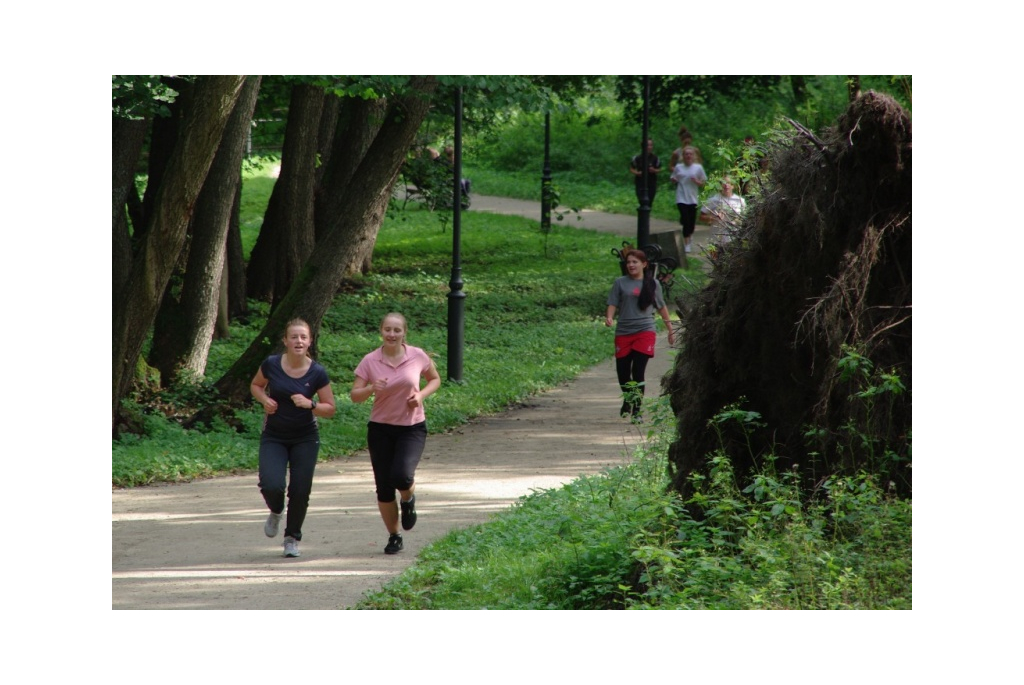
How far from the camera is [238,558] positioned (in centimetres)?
879

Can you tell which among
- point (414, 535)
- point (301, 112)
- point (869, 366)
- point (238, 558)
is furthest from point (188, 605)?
point (301, 112)

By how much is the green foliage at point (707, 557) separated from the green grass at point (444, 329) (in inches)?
179

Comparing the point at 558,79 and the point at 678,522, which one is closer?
the point at 678,522

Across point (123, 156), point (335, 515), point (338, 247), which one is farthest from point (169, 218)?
point (335, 515)

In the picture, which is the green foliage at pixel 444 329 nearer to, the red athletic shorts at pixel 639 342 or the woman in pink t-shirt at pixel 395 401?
the red athletic shorts at pixel 639 342

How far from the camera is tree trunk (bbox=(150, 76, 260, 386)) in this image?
46.5 feet

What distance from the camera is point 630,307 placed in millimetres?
12984

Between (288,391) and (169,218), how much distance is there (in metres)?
4.09

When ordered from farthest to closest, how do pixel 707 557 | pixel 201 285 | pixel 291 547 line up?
pixel 201 285, pixel 291 547, pixel 707 557

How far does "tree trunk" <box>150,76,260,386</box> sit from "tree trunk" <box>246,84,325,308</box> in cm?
402

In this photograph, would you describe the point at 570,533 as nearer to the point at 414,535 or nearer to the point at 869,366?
the point at 414,535

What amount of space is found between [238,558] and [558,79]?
53.1ft

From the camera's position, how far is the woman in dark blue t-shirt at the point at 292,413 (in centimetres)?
846

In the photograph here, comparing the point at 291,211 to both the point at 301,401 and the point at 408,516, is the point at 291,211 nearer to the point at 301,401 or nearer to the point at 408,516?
the point at 408,516
